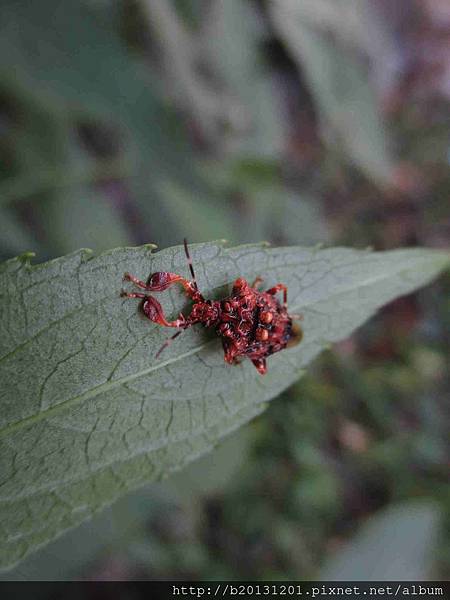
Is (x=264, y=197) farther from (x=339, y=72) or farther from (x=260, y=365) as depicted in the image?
(x=260, y=365)

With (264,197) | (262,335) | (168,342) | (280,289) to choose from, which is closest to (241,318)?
(262,335)

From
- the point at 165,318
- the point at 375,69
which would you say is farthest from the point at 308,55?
the point at 165,318

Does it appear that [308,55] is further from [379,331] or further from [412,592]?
[412,592]

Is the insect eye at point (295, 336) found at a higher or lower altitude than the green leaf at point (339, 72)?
lower

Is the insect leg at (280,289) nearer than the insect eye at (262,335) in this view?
Yes

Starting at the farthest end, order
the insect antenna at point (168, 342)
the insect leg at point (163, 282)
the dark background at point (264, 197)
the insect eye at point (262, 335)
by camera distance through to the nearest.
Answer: the dark background at point (264, 197) < the insect eye at point (262, 335) < the insect antenna at point (168, 342) < the insect leg at point (163, 282)

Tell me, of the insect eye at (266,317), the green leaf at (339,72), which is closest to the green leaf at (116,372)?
the insect eye at (266,317)

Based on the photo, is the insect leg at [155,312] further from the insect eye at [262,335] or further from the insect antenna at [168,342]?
the insect eye at [262,335]
